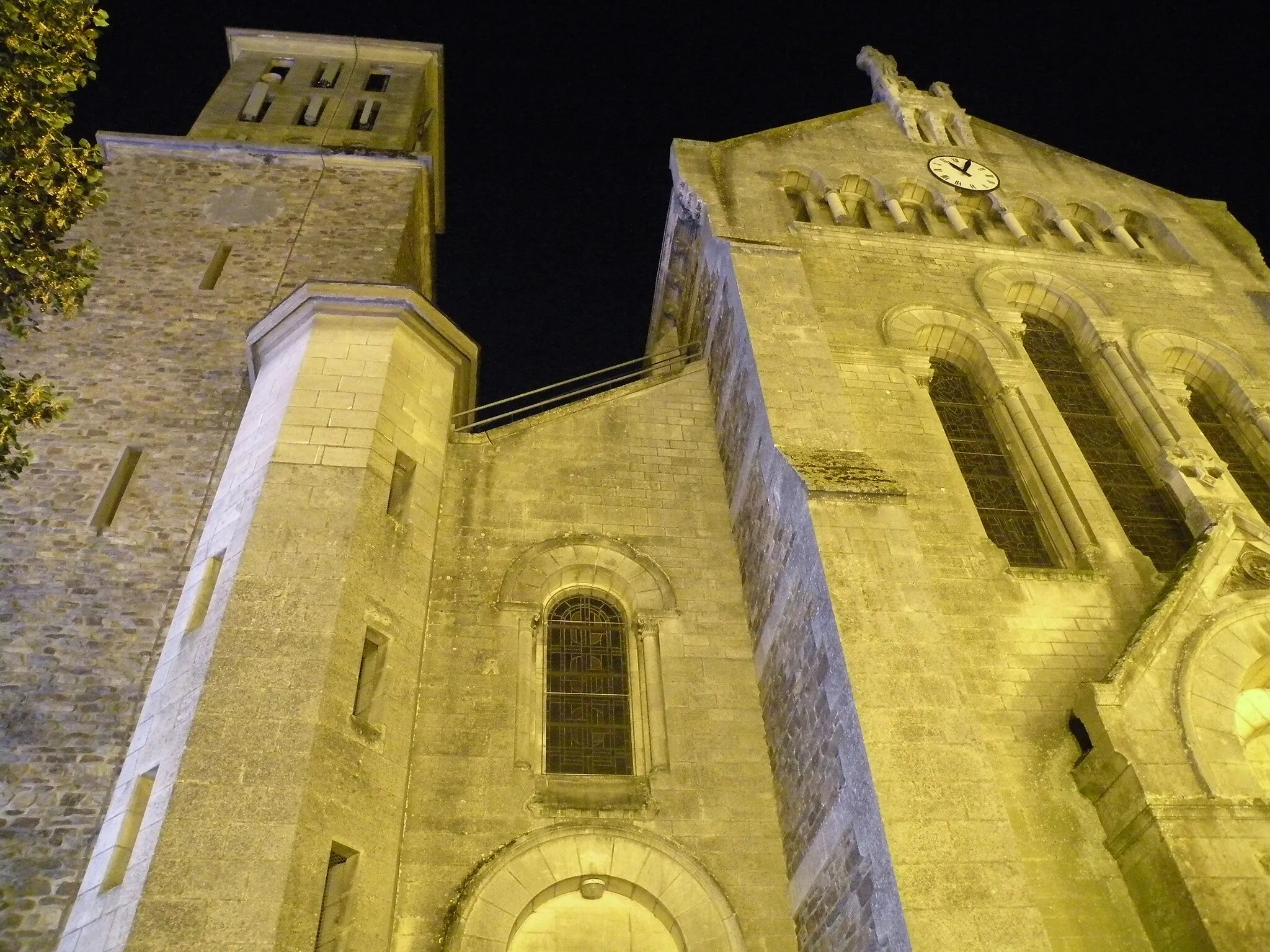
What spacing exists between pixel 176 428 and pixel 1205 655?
1160 cm

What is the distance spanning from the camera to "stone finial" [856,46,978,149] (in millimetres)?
16375

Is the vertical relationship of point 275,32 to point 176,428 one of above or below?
above

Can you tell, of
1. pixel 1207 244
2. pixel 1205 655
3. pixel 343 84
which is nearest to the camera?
pixel 1205 655

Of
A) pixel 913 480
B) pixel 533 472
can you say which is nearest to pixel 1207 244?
pixel 913 480

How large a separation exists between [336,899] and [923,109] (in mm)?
16232

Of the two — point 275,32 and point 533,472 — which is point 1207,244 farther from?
point 275,32

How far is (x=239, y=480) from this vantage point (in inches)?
343

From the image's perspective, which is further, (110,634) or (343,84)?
(343,84)

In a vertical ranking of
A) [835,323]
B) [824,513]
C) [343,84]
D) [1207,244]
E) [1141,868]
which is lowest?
[1141,868]

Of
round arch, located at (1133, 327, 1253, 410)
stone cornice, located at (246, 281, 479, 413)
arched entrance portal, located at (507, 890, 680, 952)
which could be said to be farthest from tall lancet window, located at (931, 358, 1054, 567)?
stone cornice, located at (246, 281, 479, 413)

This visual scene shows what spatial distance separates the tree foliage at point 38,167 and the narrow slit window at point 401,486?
118 inches

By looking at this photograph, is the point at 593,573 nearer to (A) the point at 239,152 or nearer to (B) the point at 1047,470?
(B) the point at 1047,470

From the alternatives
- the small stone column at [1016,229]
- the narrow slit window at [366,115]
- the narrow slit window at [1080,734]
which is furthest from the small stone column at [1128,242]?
the narrow slit window at [366,115]

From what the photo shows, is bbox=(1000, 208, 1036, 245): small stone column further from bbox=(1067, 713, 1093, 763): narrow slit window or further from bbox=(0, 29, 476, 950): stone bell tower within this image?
bbox=(0, 29, 476, 950): stone bell tower
